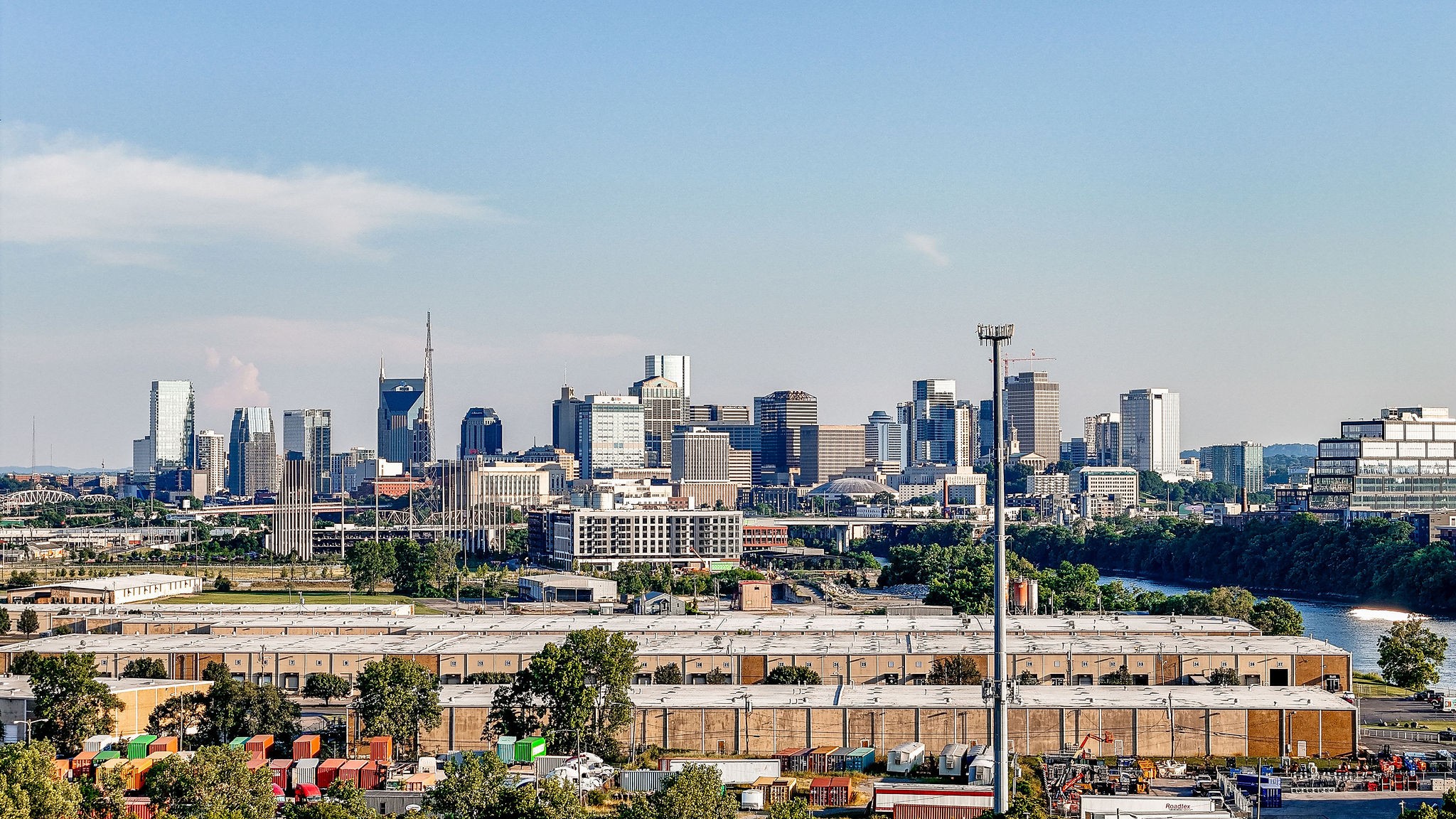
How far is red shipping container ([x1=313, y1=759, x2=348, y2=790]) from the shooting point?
2297 centimetres

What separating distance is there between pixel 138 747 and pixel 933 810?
11.5m

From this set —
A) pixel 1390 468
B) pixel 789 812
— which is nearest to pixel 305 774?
pixel 789 812

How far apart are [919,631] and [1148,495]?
412ft

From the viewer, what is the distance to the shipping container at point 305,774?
23.1 m

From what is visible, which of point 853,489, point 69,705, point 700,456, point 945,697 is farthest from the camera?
point 700,456

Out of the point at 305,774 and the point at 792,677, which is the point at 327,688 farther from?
the point at 792,677

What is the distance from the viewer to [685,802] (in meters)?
17.5

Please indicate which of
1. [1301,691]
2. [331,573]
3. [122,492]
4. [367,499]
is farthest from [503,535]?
[122,492]

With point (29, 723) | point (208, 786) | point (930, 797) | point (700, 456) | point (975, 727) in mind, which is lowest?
point (930, 797)

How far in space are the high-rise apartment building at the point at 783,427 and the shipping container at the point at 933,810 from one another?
16098cm

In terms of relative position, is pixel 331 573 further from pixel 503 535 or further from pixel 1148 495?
pixel 1148 495

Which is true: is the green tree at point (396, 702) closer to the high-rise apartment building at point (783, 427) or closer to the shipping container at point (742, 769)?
the shipping container at point (742, 769)

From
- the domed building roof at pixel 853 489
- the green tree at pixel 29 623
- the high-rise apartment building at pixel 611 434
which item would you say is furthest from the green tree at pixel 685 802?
the high-rise apartment building at pixel 611 434

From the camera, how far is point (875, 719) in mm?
25078
